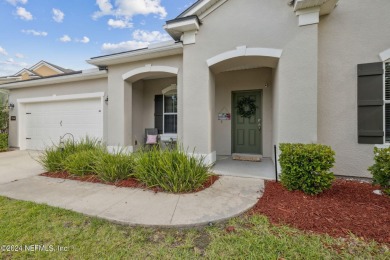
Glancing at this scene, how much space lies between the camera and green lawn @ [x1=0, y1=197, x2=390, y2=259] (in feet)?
6.39

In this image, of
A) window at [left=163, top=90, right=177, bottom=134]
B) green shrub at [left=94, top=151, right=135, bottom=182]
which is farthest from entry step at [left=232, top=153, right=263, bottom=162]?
green shrub at [left=94, top=151, right=135, bottom=182]

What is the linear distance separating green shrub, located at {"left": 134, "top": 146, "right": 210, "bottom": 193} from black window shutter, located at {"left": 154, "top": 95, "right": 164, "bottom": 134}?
4.02 meters

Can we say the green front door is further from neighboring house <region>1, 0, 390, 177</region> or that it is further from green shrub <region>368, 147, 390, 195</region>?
green shrub <region>368, 147, 390, 195</region>

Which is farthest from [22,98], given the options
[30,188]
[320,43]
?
[320,43]

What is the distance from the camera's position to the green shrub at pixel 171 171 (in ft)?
11.8

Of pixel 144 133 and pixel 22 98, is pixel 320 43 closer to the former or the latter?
pixel 144 133

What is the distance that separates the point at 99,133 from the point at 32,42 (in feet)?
30.7

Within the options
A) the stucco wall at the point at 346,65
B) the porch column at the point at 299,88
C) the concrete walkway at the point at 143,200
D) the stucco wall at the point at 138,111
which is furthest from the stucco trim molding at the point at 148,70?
the stucco wall at the point at 346,65

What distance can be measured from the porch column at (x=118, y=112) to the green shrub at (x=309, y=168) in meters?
5.35

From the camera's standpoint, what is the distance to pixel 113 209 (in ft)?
9.62

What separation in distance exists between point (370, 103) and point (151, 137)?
6.75 meters

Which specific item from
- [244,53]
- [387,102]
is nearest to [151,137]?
[244,53]

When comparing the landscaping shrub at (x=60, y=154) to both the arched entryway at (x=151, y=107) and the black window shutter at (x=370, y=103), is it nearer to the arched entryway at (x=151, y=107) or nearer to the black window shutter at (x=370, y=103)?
the arched entryway at (x=151, y=107)

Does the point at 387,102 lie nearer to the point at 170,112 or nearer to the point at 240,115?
the point at 240,115
